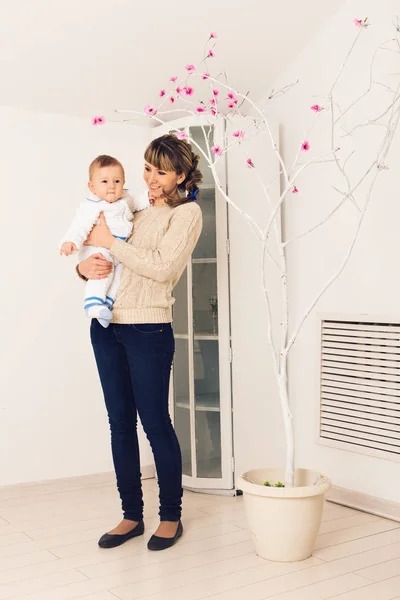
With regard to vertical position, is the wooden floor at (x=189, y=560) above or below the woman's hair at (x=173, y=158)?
below

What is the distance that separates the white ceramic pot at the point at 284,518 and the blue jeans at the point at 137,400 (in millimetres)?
295

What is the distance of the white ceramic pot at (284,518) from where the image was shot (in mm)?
2234

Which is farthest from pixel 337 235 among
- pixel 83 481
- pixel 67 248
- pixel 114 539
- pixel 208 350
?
pixel 83 481

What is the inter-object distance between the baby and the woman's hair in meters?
0.15

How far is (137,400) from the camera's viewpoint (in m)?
2.44

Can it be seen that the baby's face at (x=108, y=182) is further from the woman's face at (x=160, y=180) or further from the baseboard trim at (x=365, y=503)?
the baseboard trim at (x=365, y=503)

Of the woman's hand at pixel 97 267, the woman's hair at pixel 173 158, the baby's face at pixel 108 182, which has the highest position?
the woman's hair at pixel 173 158

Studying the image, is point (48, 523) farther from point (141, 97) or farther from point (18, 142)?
point (141, 97)

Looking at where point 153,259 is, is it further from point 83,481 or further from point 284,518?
point 83,481

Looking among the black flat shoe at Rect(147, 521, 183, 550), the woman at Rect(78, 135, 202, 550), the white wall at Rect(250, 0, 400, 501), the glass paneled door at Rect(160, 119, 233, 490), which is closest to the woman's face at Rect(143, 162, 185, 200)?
the woman at Rect(78, 135, 202, 550)

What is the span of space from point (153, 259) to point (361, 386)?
1045 mm

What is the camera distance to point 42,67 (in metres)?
2.99

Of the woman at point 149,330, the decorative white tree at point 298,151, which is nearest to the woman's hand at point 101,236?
the woman at point 149,330

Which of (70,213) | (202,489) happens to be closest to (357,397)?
(202,489)
